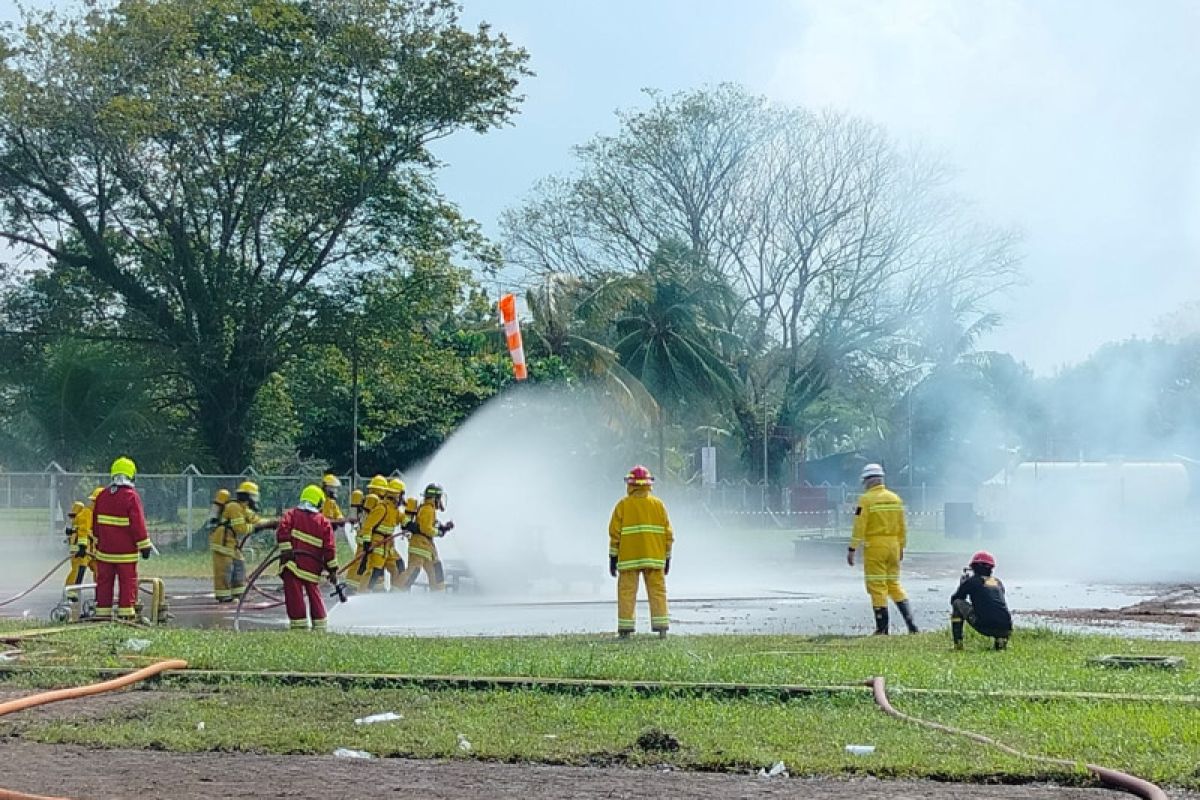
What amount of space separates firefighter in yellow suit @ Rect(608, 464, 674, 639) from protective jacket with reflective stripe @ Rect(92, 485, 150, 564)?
5.03 meters

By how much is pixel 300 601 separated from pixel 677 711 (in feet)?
22.7

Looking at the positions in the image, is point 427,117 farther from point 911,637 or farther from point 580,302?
point 911,637

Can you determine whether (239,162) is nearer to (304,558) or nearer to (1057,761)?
(304,558)

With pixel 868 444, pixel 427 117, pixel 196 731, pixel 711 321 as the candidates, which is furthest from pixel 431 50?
pixel 868 444

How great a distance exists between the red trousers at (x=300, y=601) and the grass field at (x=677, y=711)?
244cm

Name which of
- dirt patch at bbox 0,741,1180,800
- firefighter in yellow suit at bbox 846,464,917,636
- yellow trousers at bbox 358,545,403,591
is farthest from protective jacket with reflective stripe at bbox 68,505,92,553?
dirt patch at bbox 0,741,1180,800

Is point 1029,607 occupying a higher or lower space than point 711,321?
lower

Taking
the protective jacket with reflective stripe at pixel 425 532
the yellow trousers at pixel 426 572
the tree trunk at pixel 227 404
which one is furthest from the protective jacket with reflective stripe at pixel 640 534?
the tree trunk at pixel 227 404

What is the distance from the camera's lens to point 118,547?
48.5ft

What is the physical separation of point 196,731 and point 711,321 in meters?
44.1

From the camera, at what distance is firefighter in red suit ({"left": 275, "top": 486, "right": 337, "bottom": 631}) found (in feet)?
46.9

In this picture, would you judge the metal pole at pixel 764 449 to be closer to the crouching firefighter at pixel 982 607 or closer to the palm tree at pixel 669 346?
the palm tree at pixel 669 346

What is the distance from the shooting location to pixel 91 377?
3788 cm

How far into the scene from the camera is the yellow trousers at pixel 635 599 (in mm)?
14031
